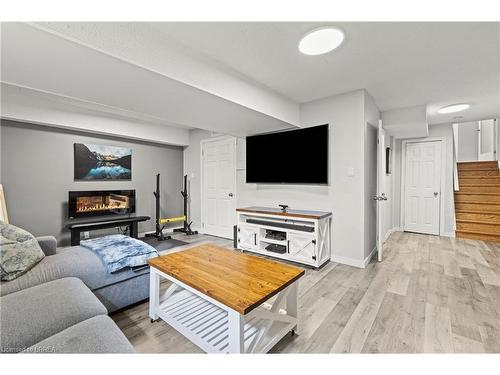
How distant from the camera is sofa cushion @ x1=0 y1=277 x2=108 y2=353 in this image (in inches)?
39.5

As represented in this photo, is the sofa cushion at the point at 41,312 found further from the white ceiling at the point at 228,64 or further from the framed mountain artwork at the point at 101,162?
the framed mountain artwork at the point at 101,162

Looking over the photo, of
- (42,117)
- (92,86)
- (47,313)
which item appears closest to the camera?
(47,313)

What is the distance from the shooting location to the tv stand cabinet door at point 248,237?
335 cm

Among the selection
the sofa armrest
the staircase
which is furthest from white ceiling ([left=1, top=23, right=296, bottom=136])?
the staircase

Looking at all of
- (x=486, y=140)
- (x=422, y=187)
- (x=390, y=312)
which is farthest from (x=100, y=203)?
(x=486, y=140)

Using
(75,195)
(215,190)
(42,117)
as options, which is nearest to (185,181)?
(215,190)

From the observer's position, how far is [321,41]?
1.81 meters

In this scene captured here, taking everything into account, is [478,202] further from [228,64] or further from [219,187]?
[228,64]

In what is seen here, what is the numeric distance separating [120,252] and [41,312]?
82cm

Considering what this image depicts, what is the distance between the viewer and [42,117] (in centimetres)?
321

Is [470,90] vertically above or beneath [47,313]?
above

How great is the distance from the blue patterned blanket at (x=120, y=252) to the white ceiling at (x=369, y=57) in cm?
183
